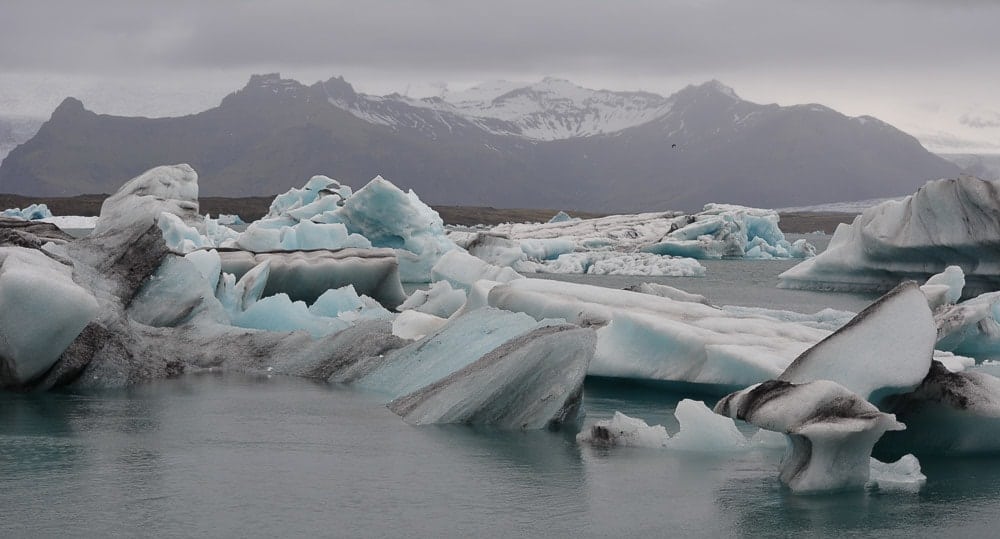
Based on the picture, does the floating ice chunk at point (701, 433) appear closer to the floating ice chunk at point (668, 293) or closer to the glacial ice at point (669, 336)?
the glacial ice at point (669, 336)

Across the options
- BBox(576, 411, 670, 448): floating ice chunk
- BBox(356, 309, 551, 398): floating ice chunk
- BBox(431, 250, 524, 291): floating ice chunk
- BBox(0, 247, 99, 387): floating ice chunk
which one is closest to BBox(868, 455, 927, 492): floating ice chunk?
BBox(576, 411, 670, 448): floating ice chunk

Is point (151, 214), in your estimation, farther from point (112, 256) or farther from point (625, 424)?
point (625, 424)

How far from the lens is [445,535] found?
563cm

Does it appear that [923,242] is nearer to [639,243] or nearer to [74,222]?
[639,243]

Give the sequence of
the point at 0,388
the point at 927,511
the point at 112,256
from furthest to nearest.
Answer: the point at 112,256
the point at 0,388
the point at 927,511

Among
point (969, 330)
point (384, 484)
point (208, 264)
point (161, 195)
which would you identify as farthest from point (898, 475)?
point (161, 195)

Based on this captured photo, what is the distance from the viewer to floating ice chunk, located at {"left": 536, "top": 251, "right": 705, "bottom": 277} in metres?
30.3

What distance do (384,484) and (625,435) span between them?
190 centimetres

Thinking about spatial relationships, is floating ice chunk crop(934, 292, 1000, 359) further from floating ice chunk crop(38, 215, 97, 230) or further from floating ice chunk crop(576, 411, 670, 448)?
floating ice chunk crop(38, 215, 97, 230)

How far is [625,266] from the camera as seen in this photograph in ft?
102

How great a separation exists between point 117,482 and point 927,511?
446cm

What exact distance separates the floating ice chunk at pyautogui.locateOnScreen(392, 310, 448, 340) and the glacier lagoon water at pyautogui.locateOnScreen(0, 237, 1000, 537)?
2.57 meters

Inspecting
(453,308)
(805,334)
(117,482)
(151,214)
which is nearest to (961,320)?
(805,334)

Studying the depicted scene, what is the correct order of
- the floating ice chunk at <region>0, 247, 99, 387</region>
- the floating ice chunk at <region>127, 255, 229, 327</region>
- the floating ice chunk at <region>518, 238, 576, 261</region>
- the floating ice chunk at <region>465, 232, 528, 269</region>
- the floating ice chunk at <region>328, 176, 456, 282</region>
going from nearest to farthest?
the floating ice chunk at <region>0, 247, 99, 387</region>
the floating ice chunk at <region>127, 255, 229, 327</region>
the floating ice chunk at <region>328, 176, 456, 282</region>
the floating ice chunk at <region>465, 232, 528, 269</region>
the floating ice chunk at <region>518, 238, 576, 261</region>
